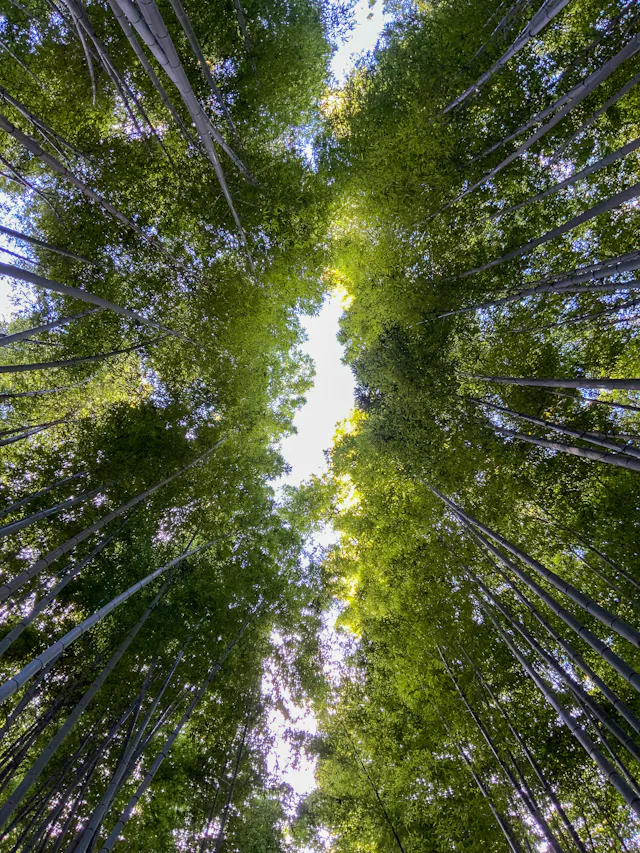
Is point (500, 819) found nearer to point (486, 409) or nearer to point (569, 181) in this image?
point (486, 409)

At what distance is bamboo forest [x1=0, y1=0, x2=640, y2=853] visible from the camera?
4668 millimetres

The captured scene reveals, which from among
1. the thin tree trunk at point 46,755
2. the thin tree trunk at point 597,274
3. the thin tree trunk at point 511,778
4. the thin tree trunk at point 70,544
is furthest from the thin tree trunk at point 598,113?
the thin tree trunk at point 46,755

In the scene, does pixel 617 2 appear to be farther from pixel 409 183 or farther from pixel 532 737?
pixel 532 737

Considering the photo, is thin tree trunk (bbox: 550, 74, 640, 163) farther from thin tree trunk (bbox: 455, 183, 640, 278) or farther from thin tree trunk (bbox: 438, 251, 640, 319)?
thin tree trunk (bbox: 438, 251, 640, 319)

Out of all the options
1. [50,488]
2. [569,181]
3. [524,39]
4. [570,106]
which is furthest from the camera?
[50,488]

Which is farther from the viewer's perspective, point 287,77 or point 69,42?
point 287,77

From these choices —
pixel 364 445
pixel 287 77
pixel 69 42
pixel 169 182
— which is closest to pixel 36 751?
pixel 364 445

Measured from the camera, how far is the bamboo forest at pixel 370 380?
4668 millimetres

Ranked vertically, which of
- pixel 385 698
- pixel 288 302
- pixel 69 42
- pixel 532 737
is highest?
pixel 69 42

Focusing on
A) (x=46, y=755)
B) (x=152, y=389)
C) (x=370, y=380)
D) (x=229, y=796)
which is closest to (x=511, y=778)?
(x=229, y=796)

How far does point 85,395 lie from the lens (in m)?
6.20

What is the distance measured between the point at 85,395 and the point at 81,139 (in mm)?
3268

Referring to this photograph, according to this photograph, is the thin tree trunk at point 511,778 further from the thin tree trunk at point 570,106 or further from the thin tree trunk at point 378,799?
the thin tree trunk at point 570,106

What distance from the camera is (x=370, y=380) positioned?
6602 millimetres
